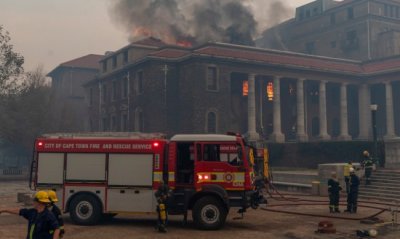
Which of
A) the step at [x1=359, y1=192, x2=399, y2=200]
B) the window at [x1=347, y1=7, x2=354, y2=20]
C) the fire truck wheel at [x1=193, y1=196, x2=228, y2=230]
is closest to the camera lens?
the fire truck wheel at [x1=193, y1=196, x2=228, y2=230]

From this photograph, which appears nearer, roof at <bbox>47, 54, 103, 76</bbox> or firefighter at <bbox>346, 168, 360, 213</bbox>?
firefighter at <bbox>346, 168, 360, 213</bbox>

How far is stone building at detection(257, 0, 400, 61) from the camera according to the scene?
68.1 metres

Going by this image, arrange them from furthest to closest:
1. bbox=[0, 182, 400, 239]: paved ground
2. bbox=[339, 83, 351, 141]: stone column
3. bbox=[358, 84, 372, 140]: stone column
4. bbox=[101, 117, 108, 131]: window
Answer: bbox=[101, 117, 108, 131]: window
bbox=[358, 84, 372, 140]: stone column
bbox=[339, 83, 351, 141]: stone column
bbox=[0, 182, 400, 239]: paved ground

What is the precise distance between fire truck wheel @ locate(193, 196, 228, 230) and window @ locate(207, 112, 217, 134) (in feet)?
115

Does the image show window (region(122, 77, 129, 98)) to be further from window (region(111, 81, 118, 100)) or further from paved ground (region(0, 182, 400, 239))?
paved ground (region(0, 182, 400, 239))

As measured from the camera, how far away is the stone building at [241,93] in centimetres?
4722

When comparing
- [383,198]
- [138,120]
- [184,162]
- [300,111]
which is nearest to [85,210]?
[184,162]

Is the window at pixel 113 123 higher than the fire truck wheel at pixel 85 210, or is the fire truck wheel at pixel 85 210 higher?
the window at pixel 113 123

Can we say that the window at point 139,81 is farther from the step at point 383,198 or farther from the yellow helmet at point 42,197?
the yellow helmet at point 42,197

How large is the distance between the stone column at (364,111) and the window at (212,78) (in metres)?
22.7

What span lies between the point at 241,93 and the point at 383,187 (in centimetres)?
3398

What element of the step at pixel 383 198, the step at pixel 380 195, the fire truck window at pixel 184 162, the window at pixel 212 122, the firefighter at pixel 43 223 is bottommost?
the step at pixel 383 198

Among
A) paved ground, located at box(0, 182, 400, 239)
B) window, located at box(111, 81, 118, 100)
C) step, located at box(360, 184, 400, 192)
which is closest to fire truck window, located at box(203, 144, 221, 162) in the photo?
paved ground, located at box(0, 182, 400, 239)

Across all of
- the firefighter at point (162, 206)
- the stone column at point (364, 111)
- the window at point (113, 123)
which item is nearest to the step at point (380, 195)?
the firefighter at point (162, 206)
